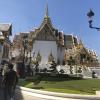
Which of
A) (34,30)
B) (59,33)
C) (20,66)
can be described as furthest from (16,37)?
(20,66)

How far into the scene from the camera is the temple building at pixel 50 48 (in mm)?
81000

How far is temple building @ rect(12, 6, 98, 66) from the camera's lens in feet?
266

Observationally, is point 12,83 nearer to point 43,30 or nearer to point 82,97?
point 82,97

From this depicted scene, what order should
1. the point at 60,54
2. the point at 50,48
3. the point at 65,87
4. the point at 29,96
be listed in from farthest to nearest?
the point at 60,54, the point at 50,48, the point at 65,87, the point at 29,96

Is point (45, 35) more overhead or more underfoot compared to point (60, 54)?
more overhead

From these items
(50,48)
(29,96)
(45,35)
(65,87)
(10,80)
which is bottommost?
Answer: (29,96)

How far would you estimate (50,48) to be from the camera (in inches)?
3260

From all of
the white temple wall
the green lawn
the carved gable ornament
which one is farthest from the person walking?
the white temple wall

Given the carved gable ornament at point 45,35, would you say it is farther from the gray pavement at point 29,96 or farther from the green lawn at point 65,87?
the gray pavement at point 29,96

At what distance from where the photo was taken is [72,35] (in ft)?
295

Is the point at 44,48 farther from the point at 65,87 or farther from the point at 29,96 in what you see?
the point at 29,96

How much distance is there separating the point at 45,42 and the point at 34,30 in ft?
17.3

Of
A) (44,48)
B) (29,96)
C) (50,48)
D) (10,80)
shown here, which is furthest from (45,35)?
(10,80)

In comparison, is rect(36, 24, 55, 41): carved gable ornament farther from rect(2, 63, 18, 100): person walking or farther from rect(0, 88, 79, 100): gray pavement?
rect(2, 63, 18, 100): person walking
